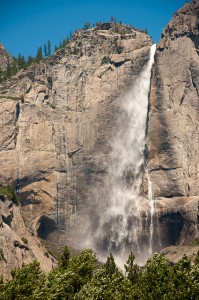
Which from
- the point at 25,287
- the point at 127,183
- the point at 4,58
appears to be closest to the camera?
the point at 25,287

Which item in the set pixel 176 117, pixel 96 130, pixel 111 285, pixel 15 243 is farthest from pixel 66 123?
pixel 111 285

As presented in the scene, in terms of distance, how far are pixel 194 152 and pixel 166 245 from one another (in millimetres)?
22399

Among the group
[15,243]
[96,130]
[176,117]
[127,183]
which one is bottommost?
[15,243]

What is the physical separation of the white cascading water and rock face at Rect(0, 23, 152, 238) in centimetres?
251

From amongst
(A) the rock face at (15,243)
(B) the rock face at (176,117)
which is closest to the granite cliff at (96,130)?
(B) the rock face at (176,117)

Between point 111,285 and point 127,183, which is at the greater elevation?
point 127,183

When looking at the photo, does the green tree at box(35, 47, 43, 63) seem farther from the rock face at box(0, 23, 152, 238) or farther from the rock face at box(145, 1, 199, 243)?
the rock face at box(145, 1, 199, 243)

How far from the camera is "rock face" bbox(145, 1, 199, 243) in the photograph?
136500mm

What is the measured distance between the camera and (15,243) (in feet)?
399

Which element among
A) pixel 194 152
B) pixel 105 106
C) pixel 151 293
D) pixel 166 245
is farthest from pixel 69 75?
pixel 151 293

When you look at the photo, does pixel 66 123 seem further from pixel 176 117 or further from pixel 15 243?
pixel 15 243

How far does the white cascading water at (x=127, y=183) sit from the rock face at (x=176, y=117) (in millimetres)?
4999

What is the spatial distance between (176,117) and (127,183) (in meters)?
20.2

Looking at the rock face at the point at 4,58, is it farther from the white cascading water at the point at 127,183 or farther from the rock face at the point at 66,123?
the white cascading water at the point at 127,183
